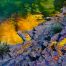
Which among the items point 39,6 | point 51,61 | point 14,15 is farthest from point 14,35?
point 51,61

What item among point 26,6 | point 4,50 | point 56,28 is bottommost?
point 4,50

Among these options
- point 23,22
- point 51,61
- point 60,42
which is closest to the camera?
point 51,61

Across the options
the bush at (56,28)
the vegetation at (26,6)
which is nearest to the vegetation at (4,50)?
the bush at (56,28)

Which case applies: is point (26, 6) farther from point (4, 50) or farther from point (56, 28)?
point (4, 50)

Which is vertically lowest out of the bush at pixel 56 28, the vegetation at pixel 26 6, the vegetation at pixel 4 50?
the vegetation at pixel 4 50

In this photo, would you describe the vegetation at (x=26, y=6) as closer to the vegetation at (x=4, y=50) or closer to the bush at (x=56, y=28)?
the bush at (x=56, y=28)

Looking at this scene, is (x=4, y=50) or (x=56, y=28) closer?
(x=4, y=50)

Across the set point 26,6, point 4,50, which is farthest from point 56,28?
point 26,6

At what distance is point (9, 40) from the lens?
744cm

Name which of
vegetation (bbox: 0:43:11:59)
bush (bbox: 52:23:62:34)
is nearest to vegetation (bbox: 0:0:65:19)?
bush (bbox: 52:23:62:34)

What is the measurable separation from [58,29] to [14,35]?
55.5 inches

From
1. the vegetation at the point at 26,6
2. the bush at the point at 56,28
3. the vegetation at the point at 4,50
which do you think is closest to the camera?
the vegetation at the point at 4,50

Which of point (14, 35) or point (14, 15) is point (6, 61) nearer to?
point (14, 35)

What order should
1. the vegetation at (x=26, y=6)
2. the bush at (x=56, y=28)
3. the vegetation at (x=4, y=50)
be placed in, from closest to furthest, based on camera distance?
the vegetation at (x=4, y=50), the bush at (x=56, y=28), the vegetation at (x=26, y=6)
